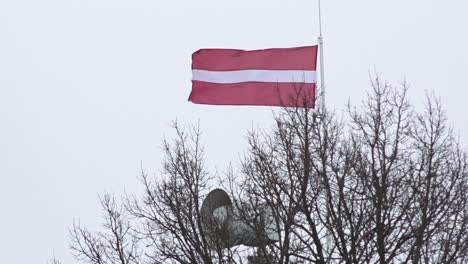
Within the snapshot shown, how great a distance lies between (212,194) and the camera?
75.6 feet

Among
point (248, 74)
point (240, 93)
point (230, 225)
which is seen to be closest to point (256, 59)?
point (248, 74)

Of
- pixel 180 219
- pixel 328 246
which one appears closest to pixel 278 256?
pixel 328 246

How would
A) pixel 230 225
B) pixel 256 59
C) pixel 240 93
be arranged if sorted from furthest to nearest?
pixel 256 59 → pixel 240 93 → pixel 230 225

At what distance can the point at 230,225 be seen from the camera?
22.4 m

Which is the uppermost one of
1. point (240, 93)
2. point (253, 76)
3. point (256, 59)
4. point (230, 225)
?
point (256, 59)

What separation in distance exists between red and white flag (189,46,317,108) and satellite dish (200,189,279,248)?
2.30 m

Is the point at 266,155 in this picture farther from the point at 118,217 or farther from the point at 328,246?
the point at 118,217

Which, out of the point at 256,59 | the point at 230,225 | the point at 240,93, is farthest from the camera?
the point at 256,59

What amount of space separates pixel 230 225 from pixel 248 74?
3544 millimetres

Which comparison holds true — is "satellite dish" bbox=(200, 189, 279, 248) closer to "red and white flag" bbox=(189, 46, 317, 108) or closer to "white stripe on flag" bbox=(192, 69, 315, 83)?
"red and white flag" bbox=(189, 46, 317, 108)

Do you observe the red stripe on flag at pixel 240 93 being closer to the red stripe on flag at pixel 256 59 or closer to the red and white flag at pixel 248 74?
the red and white flag at pixel 248 74

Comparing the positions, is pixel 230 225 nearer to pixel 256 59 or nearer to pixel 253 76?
pixel 253 76

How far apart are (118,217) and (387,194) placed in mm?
7266

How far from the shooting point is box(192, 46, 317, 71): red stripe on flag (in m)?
24.3
